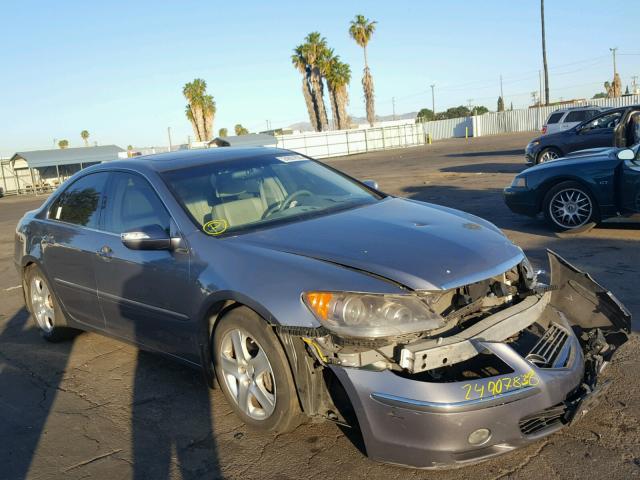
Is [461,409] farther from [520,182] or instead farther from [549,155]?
[549,155]

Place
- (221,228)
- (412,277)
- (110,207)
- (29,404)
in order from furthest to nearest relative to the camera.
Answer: (110,207) → (29,404) → (221,228) → (412,277)

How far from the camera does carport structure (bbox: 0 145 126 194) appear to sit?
3641 centimetres

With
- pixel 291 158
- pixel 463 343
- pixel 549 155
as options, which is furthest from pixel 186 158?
pixel 549 155

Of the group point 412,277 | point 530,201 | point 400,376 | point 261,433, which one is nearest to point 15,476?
point 261,433

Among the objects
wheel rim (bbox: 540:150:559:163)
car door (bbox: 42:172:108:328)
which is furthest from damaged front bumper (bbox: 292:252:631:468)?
wheel rim (bbox: 540:150:559:163)

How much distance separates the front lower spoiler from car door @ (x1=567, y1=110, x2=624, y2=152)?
44.4 ft

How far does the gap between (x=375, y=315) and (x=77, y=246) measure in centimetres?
285

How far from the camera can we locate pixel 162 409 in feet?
13.2

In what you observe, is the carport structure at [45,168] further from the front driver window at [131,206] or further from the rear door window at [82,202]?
the front driver window at [131,206]

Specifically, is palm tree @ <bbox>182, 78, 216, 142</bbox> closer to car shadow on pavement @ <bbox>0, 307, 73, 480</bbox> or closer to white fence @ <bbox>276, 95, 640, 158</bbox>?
white fence @ <bbox>276, 95, 640, 158</bbox>

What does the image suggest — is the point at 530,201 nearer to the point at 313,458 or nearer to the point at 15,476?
the point at 313,458

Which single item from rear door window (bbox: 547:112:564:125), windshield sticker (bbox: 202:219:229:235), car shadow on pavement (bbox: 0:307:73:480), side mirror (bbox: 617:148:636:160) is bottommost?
car shadow on pavement (bbox: 0:307:73:480)

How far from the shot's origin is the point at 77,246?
484cm

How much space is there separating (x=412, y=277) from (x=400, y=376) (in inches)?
19.2
